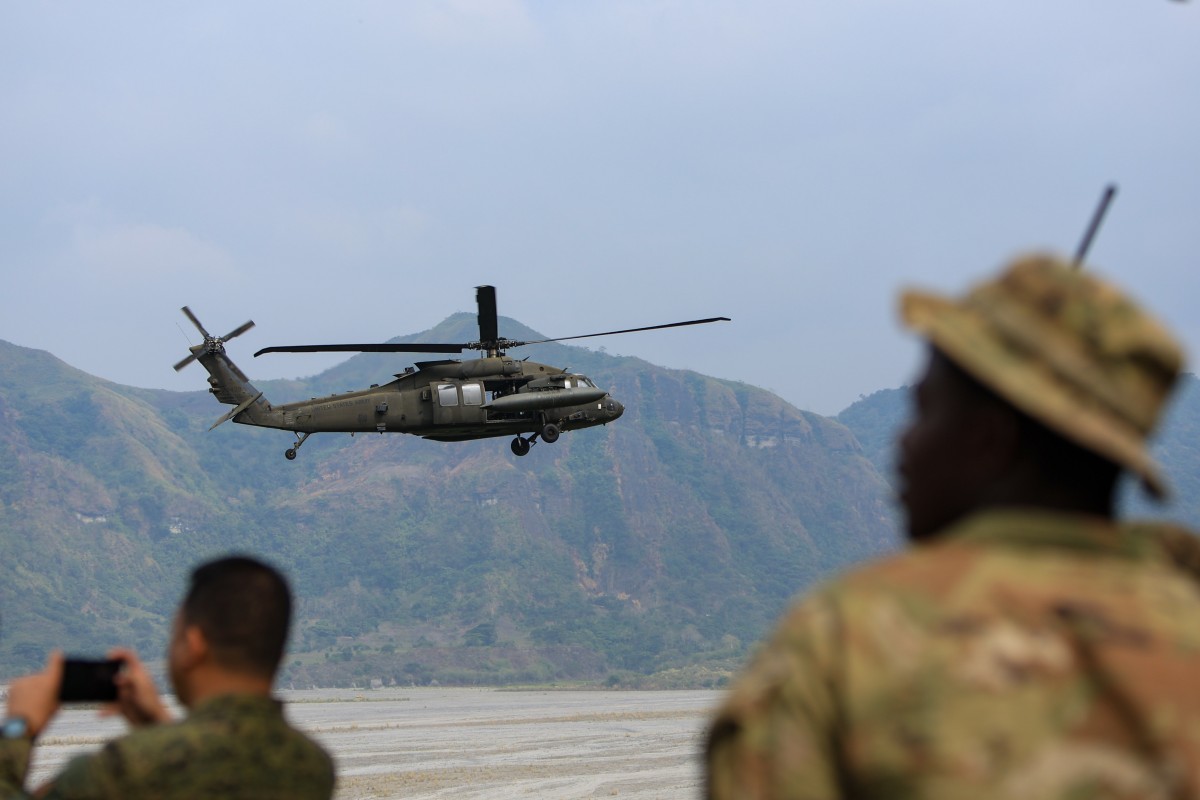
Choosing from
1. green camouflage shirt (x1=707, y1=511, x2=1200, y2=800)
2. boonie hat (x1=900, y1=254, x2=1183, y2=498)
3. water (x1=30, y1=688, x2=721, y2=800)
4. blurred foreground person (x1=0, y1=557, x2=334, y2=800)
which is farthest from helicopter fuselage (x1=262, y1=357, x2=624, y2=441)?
green camouflage shirt (x1=707, y1=511, x2=1200, y2=800)

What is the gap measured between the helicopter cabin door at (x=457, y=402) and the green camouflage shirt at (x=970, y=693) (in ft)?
97.6

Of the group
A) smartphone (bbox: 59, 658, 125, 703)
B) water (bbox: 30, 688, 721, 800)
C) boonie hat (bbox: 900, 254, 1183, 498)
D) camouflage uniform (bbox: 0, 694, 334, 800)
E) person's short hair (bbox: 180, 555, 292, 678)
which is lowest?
water (bbox: 30, 688, 721, 800)

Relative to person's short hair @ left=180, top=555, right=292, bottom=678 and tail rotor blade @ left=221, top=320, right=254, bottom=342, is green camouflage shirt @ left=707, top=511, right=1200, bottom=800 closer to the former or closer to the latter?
person's short hair @ left=180, top=555, right=292, bottom=678

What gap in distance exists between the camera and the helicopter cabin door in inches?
1245

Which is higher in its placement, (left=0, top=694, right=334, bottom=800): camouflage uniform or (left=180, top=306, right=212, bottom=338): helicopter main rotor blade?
(left=0, top=694, right=334, bottom=800): camouflage uniform

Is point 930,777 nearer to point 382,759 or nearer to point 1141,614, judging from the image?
point 1141,614

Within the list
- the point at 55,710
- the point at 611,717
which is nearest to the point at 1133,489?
the point at 55,710

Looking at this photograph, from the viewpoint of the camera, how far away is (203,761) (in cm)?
353

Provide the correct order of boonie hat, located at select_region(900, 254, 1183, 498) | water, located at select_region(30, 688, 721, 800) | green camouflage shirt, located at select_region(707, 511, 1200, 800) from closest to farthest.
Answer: green camouflage shirt, located at select_region(707, 511, 1200, 800) → boonie hat, located at select_region(900, 254, 1183, 498) → water, located at select_region(30, 688, 721, 800)

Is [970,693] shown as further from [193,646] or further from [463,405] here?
[463,405]

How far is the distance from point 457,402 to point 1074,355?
29.8 m

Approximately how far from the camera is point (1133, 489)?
7.19ft

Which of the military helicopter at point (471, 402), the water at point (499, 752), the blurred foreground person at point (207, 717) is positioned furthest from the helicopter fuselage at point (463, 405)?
the blurred foreground person at point (207, 717)

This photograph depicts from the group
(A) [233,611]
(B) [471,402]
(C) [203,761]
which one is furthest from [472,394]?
(C) [203,761]
